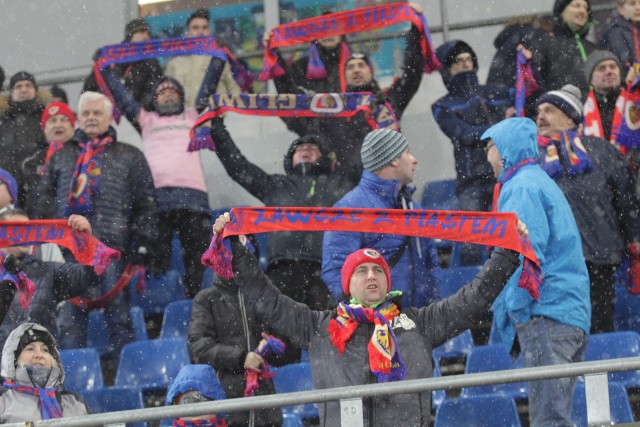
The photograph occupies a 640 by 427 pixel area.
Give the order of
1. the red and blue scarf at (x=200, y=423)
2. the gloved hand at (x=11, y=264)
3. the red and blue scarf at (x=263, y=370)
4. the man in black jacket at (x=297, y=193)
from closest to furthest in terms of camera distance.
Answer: the red and blue scarf at (x=200, y=423)
the red and blue scarf at (x=263, y=370)
the gloved hand at (x=11, y=264)
the man in black jacket at (x=297, y=193)

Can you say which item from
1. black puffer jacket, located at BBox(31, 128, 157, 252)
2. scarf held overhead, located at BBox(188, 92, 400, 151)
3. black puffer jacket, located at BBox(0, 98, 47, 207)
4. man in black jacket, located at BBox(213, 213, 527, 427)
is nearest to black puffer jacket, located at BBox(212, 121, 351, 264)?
scarf held overhead, located at BBox(188, 92, 400, 151)

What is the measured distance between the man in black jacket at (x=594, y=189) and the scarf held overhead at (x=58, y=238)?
8.70 ft

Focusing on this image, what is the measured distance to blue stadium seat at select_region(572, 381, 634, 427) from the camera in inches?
312

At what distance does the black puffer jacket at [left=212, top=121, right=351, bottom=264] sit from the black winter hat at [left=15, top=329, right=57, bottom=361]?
1.92 metres

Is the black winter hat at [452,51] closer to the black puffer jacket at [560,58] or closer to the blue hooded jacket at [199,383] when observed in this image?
the black puffer jacket at [560,58]

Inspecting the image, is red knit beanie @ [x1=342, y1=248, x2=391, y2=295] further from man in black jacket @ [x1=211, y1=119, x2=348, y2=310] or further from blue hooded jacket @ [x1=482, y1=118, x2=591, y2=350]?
man in black jacket @ [x1=211, y1=119, x2=348, y2=310]

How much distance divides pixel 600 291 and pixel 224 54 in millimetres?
3584

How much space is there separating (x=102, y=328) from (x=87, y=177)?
1025mm

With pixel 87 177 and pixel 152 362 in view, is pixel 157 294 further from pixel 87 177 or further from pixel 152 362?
pixel 152 362

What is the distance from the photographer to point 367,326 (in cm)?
709

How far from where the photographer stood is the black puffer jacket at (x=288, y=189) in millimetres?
9578

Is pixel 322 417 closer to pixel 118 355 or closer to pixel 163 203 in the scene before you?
pixel 118 355

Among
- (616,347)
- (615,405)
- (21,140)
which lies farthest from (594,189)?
(21,140)

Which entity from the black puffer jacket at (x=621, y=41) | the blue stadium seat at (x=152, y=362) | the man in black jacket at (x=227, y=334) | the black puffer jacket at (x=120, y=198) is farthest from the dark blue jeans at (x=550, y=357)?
the black puffer jacket at (x=621, y=41)
